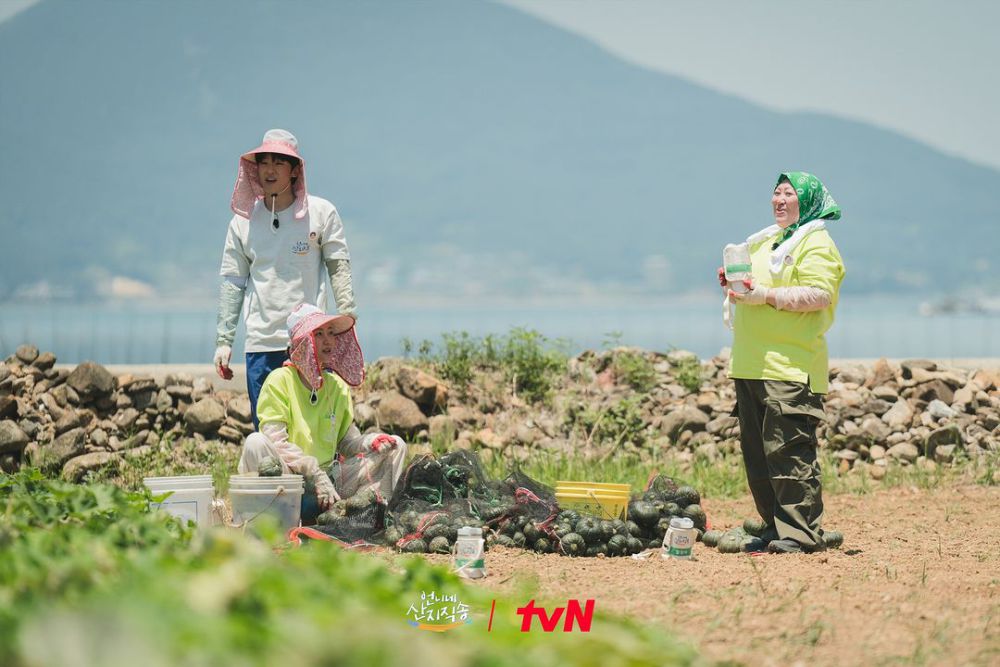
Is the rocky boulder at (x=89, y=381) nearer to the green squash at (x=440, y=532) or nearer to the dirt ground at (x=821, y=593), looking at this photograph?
the green squash at (x=440, y=532)

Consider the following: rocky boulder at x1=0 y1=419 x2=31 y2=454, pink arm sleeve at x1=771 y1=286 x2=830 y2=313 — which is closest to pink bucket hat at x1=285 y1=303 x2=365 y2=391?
pink arm sleeve at x1=771 y1=286 x2=830 y2=313

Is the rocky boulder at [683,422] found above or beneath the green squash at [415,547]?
above

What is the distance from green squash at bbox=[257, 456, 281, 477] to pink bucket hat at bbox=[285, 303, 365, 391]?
0.54 metres

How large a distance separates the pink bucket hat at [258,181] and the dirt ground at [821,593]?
7.38 feet

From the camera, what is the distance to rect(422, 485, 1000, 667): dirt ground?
3014mm

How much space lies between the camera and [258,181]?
568cm

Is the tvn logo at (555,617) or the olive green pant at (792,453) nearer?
the tvn logo at (555,617)

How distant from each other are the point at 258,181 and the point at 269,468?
1749 mm

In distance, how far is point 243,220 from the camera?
5691mm

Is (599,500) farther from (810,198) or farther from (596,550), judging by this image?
(810,198)

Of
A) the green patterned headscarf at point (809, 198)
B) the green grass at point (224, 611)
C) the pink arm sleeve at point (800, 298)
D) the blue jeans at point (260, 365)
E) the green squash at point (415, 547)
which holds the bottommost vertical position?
the green squash at point (415, 547)

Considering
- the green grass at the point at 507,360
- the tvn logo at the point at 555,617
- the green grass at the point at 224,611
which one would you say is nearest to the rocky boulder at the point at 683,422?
the green grass at the point at 507,360

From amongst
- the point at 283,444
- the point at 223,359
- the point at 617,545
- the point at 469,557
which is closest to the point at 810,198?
the point at 617,545

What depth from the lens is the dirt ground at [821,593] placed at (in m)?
3.01
